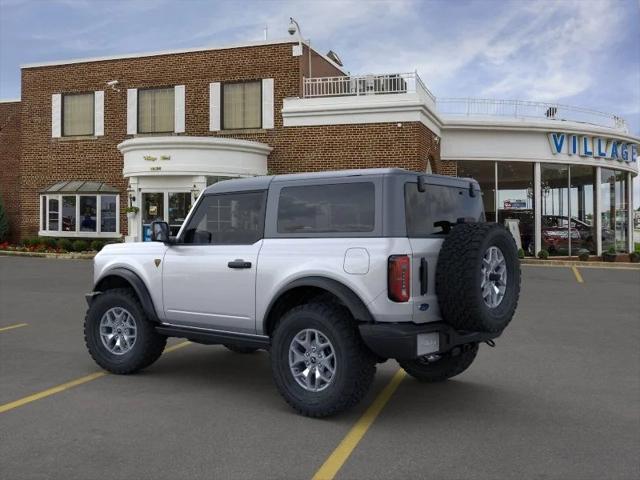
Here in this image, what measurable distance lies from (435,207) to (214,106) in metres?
20.2

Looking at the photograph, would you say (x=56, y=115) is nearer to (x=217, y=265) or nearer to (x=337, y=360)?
(x=217, y=265)

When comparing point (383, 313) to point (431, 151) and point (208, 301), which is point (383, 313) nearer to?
point (208, 301)

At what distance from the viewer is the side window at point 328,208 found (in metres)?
5.12

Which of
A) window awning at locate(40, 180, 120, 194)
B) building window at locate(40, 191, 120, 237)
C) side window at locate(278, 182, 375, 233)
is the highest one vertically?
window awning at locate(40, 180, 120, 194)

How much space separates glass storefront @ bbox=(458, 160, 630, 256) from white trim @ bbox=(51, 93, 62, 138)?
16.7m

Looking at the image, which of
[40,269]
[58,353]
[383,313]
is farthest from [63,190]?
[383,313]

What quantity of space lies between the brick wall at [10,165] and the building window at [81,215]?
3167mm

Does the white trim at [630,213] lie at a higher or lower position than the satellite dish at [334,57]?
lower

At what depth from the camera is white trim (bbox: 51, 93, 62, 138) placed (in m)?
26.7

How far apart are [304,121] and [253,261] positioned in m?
17.9

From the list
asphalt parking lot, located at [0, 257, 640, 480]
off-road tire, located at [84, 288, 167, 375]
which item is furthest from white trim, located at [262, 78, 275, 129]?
off-road tire, located at [84, 288, 167, 375]

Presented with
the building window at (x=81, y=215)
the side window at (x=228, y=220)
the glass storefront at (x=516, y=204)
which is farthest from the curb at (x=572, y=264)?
the side window at (x=228, y=220)

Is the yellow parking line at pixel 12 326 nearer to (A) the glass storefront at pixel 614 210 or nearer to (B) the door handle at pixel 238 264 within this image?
(B) the door handle at pixel 238 264

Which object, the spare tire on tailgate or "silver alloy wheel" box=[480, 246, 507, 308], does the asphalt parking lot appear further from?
"silver alloy wheel" box=[480, 246, 507, 308]
